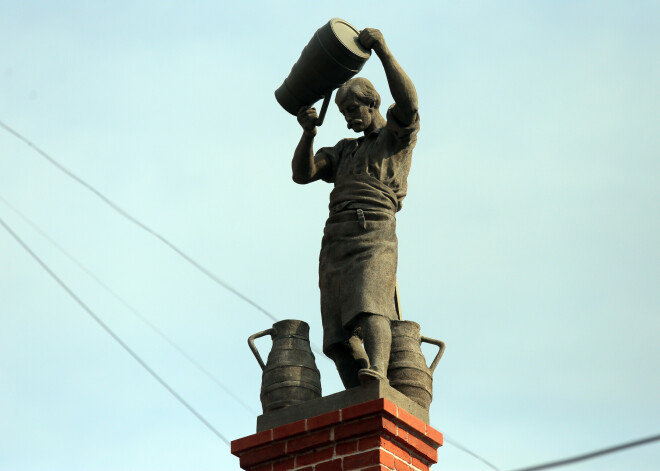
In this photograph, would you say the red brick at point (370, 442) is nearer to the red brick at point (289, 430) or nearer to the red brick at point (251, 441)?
the red brick at point (289, 430)

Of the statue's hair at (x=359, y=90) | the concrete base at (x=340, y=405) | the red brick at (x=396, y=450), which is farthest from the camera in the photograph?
the statue's hair at (x=359, y=90)

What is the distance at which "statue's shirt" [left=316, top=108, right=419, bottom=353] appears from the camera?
9727 mm

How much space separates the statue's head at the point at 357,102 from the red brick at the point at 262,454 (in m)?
2.55

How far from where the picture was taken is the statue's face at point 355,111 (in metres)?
10.2

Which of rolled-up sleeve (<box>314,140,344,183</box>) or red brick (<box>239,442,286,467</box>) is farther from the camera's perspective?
rolled-up sleeve (<box>314,140,344,183</box>)

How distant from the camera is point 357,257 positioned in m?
9.82

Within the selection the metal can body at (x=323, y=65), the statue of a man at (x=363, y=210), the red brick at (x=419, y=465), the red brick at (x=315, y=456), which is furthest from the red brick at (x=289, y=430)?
the metal can body at (x=323, y=65)

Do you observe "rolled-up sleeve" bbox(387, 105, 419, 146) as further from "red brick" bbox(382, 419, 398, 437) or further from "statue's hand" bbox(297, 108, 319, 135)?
"red brick" bbox(382, 419, 398, 437)

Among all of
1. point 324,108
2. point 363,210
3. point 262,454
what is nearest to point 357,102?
point 324,108

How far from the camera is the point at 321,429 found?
30.4 feet

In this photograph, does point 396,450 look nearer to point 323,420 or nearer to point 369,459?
point 369,459

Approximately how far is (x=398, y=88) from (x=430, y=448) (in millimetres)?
2611

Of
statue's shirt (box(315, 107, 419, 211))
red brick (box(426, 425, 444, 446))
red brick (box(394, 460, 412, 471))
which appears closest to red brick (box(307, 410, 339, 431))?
red brick (box(394, 460, 412, 471))

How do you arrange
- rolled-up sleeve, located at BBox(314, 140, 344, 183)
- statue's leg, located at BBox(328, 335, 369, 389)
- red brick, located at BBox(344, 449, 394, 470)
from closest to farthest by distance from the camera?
red brick, located at BBox(344, 449, 394, 470) < statue's leg, located at BBox(328, 335, 369, 389) < rolled-up sleeve, located at BBox(314, 140, 344, 183)
